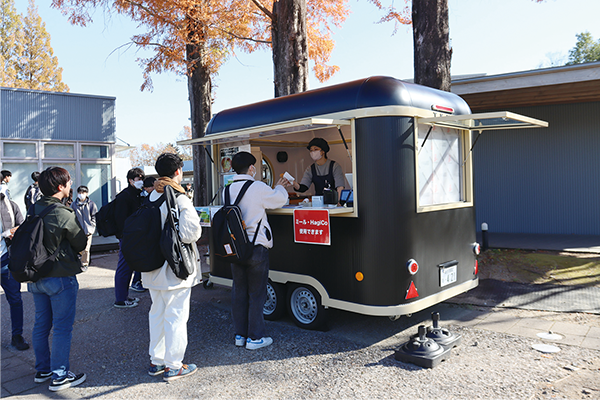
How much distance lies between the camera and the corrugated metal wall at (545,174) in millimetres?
10016

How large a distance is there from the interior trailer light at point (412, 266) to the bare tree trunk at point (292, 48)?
16.0 feet

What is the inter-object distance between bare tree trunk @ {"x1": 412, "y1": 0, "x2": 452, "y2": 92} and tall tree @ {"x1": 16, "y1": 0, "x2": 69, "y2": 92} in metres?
23.2

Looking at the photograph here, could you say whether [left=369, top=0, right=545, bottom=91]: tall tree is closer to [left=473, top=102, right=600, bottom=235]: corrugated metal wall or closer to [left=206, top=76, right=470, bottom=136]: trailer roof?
[left=206, top=76, right=470, bottom=136]: trailer roof

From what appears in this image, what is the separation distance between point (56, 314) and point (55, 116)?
10293 millimetres

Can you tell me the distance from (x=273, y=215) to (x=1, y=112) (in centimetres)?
974

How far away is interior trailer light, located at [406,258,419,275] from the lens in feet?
14.4

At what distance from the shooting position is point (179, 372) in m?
3.88

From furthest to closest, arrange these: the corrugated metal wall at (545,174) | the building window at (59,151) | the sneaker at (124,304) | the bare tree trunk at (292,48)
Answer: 1. the building window at (59,151)
2. the corrugated metal wall at (545,174)
3. the bare tree trunk at (292,48)
4. the sneaker at (124,304)

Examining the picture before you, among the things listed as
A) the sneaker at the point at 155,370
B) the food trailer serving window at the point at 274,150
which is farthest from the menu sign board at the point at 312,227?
the sneaker at the point at 155,370

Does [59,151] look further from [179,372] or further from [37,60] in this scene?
[37,60]

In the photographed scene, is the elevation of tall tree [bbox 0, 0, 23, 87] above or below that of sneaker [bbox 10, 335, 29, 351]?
above

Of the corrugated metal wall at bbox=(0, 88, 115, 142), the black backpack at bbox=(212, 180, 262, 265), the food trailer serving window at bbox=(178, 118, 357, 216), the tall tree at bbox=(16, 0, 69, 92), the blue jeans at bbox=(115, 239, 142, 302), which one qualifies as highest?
the tall tree at bbox=(16, 0, 69, 92)

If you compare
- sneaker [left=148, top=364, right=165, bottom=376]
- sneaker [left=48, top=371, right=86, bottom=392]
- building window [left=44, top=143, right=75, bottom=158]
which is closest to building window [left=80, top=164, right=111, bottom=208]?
building window [left=44, top=143, right=75, bottom=158]

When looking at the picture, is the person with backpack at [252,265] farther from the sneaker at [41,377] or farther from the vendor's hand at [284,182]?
the sneaker at [41,377]
